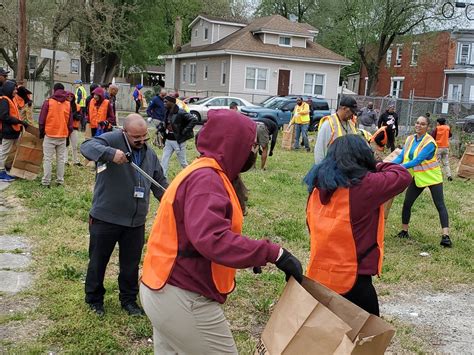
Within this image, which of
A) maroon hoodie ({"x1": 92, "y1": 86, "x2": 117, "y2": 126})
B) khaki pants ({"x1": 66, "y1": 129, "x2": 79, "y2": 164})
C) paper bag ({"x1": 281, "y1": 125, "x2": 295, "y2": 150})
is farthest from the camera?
paper bag ({"x1": 281, "y1": 125, "x2": 295, "y2": 150})

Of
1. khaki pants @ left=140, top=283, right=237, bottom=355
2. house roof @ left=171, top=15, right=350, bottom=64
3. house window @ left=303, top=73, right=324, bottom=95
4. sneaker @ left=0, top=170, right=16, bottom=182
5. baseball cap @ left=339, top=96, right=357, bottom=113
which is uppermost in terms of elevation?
house roof @ left=171, top=15, right=350, bottom=64

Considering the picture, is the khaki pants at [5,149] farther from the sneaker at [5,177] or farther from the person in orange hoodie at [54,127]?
the person in orange hoodie at [54,127]

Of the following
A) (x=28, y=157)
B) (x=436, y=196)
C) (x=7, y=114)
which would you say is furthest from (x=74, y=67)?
(x=436, y=196)

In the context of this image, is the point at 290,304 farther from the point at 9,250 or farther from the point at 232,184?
the point at 9,250

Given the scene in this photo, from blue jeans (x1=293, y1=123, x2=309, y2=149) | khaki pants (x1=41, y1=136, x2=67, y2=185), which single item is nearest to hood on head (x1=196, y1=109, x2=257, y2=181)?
khaki pants (x1=41, y1=136, x2=67, y2=185)

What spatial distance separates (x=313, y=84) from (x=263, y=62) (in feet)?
12.3

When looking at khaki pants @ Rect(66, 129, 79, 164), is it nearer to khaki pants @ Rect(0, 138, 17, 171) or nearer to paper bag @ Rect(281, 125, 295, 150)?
khaki pants @ Rect(0, 138, 17, 171)

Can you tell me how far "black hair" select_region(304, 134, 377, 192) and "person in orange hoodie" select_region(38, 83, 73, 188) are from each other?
747cm

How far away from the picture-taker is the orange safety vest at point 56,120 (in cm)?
1006

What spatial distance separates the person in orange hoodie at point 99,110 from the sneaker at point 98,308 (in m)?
6.90

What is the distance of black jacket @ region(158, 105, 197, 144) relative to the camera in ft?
33.8

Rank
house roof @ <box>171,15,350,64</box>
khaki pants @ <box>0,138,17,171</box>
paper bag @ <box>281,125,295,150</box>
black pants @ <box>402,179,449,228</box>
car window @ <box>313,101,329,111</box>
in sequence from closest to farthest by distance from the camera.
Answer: black pants @ <box>402,179,449,228</box>, khaki pants @ <box>0,138,17,171</box>, paper bag @ <box>281,125,295,150</box>, car window @ <box>313,101,329,111</box>, house roof @ <box>171,15,350,64</box>

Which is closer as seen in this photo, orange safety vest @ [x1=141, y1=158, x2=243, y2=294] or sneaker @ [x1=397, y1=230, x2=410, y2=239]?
orange safety vest @ [x1=141, y1=158, x2=243, y2=294]

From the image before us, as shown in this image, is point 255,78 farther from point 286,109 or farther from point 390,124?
point 390,124
